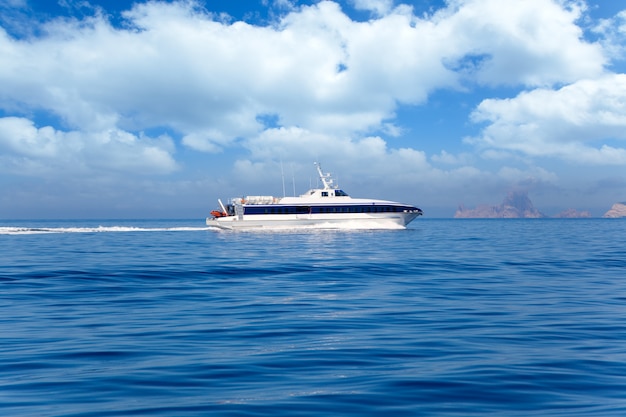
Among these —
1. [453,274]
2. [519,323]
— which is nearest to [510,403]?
[519,323]

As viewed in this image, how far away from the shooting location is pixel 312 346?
10008mm

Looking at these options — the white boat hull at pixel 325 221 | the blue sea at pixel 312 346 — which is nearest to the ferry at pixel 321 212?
the white boat hull at pixel 325 221

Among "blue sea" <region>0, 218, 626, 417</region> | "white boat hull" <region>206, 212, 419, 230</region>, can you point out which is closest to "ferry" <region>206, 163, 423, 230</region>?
"white boat hull" <region>206, 212, 419, 230</region>

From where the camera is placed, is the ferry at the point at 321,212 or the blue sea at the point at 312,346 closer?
the blue sea at the point at 312,346

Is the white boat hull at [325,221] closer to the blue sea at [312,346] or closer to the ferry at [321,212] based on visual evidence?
the ferry at [321,212]

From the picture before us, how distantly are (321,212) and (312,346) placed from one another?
193 ft

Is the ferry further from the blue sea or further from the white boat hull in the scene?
the blue sea

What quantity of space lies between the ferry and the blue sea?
153 ft

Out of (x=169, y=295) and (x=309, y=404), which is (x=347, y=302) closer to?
(x=169, y=295)

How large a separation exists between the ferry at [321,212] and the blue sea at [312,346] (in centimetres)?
4672

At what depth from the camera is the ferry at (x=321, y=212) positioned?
68.2 metres

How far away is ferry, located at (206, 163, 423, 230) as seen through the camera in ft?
224

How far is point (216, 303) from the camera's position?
1539 cm

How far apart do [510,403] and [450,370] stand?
147cm
